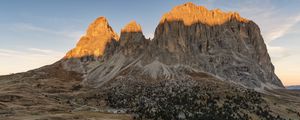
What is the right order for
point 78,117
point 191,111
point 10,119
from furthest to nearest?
1. point 191,111
2. point 78,117
3. point 10,119

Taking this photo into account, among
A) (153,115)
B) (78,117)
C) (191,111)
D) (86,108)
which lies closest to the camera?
(78,117)

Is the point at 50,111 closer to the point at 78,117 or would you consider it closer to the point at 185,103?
the point at 78,117

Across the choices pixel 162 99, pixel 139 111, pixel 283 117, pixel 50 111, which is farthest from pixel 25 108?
pixel 283 117

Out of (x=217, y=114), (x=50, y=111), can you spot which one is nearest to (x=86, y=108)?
(x=50, y=111)

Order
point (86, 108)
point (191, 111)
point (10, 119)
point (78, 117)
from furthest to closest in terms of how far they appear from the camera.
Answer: point (86, 108) → point (191, 111) → point (78, 117) → point (10, 119)

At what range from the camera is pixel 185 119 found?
517ft

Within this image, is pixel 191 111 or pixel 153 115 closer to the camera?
pixel 153 115

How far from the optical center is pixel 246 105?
199m

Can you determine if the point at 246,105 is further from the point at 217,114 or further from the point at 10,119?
the point at 10,119

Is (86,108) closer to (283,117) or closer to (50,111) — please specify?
(50,111)

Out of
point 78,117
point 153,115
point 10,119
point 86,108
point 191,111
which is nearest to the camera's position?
point 10,119

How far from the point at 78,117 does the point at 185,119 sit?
5064 centimetres

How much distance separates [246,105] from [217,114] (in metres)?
32.9

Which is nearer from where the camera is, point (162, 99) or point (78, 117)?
point (78, 117)
